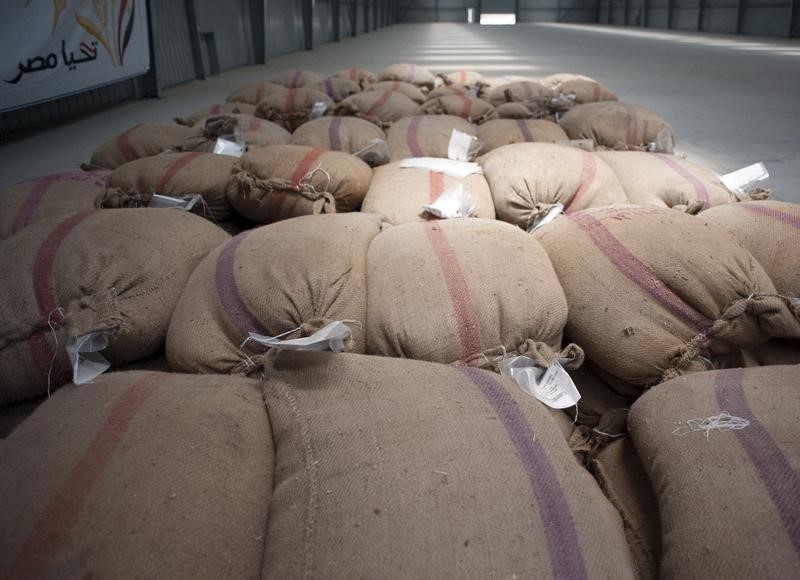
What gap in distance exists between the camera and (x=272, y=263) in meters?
1.14

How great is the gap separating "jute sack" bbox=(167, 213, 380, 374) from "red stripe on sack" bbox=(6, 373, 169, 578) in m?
0.22

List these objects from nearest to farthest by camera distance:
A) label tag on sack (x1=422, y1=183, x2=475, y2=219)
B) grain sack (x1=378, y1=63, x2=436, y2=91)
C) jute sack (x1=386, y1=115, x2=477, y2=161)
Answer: label tag on sack (x1=422, y1=183, x2=475, y2=219) < jute sack (x1=386, y1=115, x2=477, y2=161) < grain sack (x1=378, y1=63, x2=436, y2=91)

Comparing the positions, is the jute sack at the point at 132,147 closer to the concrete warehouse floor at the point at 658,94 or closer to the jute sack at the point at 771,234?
the concrete warehouse floor at the point at 658,94

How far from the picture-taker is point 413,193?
1.76 m

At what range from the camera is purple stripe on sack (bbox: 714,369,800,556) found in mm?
664

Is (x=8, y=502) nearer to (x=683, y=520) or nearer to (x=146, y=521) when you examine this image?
(x=146, y=521)

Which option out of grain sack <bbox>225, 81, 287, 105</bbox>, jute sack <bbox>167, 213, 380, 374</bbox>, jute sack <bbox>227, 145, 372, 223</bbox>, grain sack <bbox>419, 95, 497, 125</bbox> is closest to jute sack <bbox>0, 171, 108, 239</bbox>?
jute sack <bbox>227, 145, 372, 223</bbox>

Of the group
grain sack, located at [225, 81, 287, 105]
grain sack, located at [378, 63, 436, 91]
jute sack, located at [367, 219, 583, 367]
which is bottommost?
jute sack, located at [367, 219, 583, 367]

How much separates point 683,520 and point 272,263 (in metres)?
0.88

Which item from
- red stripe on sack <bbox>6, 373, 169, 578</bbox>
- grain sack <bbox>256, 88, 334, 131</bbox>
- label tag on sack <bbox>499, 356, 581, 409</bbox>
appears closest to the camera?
red stripe on sack <bbox>6, 373, 169, 578</bbox>

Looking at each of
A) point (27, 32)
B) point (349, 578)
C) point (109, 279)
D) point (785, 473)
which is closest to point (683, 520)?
point (785, 473)

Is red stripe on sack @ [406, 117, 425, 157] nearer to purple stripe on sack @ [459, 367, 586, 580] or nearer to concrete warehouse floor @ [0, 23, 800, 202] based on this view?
concrete warehouse floor @ [0, 23, 800, 202]

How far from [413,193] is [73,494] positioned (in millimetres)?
1317

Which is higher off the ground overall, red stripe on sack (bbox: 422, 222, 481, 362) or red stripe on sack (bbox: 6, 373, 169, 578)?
red stripe on sack (bbox: 422, 222, 481, 362)
